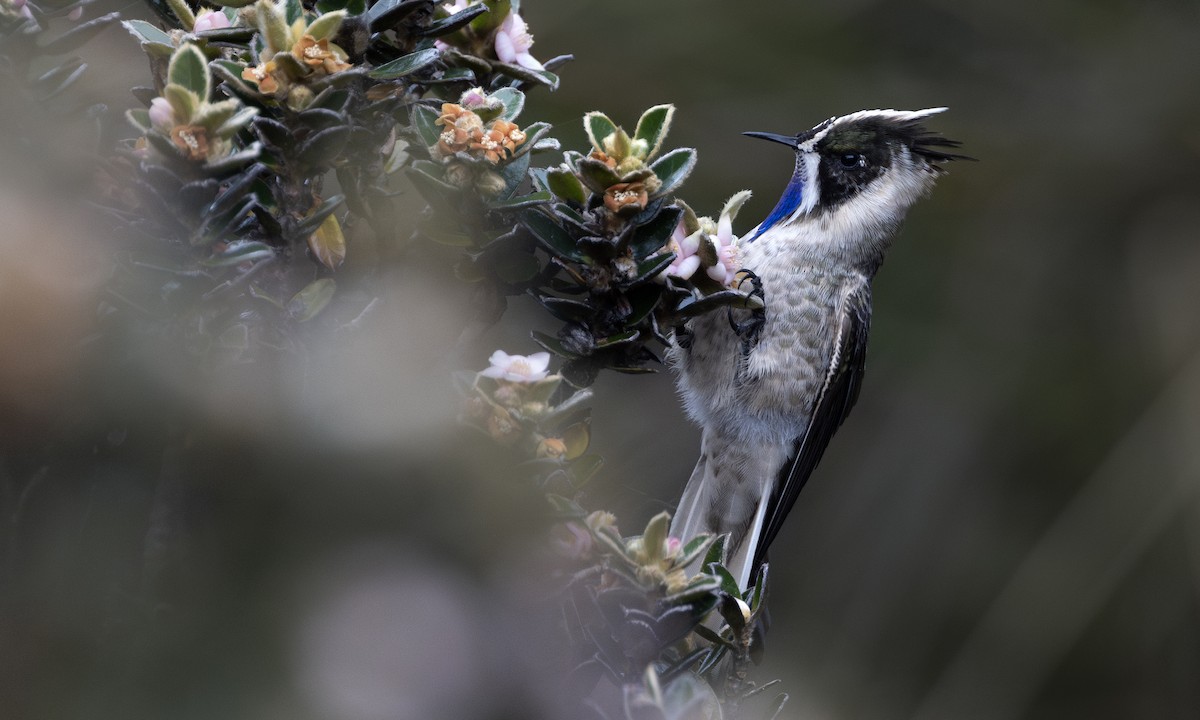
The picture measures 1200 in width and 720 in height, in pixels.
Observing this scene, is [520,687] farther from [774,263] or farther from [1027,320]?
[1027,320]

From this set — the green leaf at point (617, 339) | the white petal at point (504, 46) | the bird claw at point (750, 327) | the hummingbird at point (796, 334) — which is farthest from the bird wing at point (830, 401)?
the white petal at point (504, 46)

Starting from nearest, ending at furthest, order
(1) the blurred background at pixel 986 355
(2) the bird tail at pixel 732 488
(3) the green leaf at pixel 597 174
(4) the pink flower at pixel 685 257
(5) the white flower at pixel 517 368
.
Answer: (5) the white flower at pixel 517 368
(3) the green leaf at pixel 597 174
(4) the pink flower at pixel 685 257
(2) the bird tail at pixel 732 488
(1) the blurred background at pixel 986 355

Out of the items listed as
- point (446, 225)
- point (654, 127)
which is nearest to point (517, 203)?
point (446, 225)

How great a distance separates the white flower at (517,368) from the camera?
0.66 meters

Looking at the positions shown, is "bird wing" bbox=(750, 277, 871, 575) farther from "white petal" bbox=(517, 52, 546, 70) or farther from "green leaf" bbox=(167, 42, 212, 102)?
"green leaf" bbox=(167, 42, 212, 102)

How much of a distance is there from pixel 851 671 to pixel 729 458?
1.69ft

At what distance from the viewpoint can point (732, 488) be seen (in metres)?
2.11

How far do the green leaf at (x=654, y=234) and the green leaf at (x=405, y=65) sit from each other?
22cm

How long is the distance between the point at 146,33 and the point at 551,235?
31 cm

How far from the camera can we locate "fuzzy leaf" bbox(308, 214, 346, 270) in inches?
27.5

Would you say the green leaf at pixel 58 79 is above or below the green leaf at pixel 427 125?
above

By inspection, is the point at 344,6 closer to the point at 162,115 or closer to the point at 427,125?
the point at 427,125

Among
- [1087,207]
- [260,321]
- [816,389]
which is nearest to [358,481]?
[260,321]

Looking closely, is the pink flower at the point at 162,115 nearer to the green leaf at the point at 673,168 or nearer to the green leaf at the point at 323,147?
the green leaf at the point at 323,147
